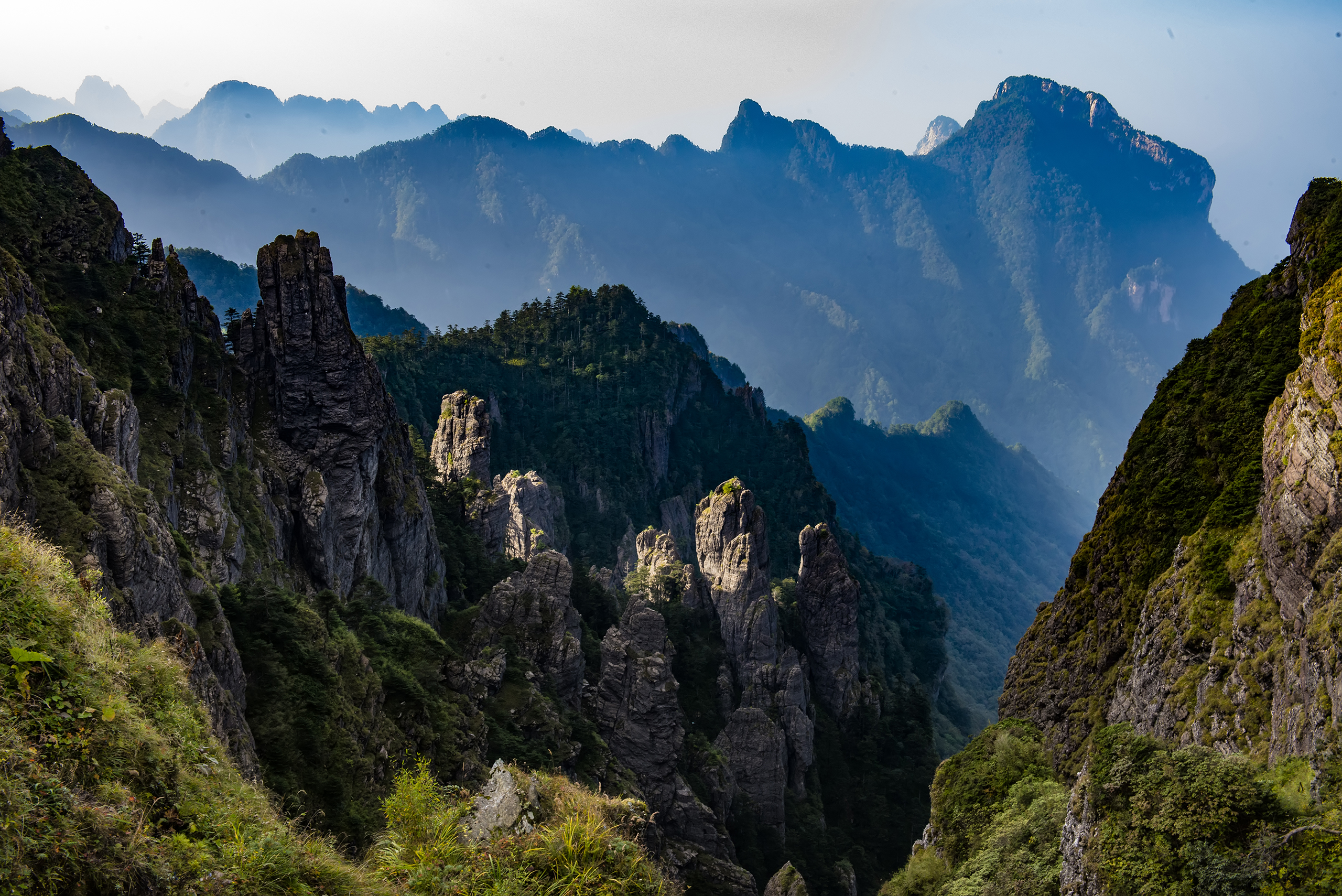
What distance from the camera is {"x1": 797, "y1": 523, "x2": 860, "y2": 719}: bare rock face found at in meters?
73.7

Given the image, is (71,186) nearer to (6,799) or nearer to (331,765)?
(331,765)

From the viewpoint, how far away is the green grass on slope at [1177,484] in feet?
87.2

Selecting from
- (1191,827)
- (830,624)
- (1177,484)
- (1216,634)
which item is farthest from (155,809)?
(830,624)

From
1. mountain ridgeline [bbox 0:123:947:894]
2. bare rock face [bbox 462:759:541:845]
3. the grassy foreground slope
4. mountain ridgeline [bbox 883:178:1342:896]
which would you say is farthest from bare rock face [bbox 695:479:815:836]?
the grassy foreground slope

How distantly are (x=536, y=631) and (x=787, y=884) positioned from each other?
A: 56.2 ft

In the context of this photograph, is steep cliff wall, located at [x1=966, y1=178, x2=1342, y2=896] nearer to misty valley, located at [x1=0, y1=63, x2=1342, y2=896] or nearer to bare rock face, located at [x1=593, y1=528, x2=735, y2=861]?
misty valley, located at [x1=0, y1=63, x2=1342, y2=896]

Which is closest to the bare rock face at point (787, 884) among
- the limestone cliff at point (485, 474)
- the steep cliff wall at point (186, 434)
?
the steep cliff wall at point (186, 434)

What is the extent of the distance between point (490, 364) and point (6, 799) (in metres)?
121

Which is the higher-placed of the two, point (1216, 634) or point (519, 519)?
point (1216, 634)

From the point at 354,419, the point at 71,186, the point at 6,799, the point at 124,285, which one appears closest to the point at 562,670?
the point at 354,419

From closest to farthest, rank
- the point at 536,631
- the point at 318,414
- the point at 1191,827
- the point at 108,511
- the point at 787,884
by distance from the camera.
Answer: the point at 1191,827 → the point at 108,511 → the point at 787,884 → the point at 536,631 → the point at 318,414

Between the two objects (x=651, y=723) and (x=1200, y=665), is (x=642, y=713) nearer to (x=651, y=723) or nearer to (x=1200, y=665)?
(x=651, y=723)

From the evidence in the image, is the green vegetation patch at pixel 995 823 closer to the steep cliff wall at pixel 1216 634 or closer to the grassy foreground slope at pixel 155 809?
the steep cliff wall at pixel 1216 634

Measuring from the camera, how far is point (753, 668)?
66500 mm
